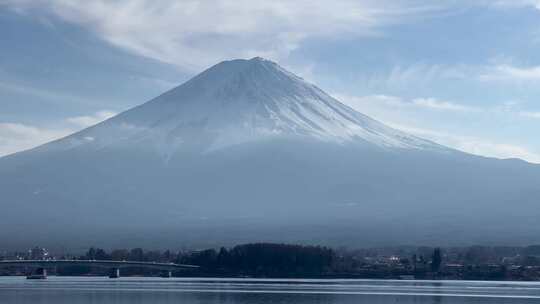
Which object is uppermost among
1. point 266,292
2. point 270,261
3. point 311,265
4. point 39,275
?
point 270,261

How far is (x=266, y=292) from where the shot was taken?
46031 millimetres

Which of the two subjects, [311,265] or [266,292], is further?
[311,265]

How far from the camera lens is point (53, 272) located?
68.4 meters

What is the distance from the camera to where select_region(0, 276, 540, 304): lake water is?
41.7 meters

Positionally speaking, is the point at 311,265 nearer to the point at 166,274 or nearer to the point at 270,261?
the point at 270,261

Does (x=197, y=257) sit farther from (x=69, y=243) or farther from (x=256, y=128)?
(x=256, y=128)

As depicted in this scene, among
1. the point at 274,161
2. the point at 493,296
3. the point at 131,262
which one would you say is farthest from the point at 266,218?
the point at 493,296

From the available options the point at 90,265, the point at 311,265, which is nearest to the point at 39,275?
the point at 90,265

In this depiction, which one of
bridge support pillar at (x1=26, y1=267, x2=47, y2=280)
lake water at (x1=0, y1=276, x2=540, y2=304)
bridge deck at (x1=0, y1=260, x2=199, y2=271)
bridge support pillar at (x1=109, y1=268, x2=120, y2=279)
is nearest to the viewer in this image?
lake water at (x1=0, y1=276, x2=540, y2=304)

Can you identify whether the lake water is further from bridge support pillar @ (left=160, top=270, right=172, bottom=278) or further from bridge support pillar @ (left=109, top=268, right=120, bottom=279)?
bridge support pillar @ (left=160, top=270, right=172, bottom=278)

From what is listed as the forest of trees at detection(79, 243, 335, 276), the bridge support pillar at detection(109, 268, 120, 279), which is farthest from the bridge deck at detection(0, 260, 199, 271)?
the forest of trees at detection(79, 243, 335, 276)

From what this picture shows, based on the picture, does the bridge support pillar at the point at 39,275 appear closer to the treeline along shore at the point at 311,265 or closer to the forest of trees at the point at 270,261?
the treeline along shore at the point at 311,265

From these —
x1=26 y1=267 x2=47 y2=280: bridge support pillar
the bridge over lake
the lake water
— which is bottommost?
the lake water

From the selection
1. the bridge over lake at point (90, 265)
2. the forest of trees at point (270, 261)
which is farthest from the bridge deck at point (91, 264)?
the forest of trees at point (270, 261)
